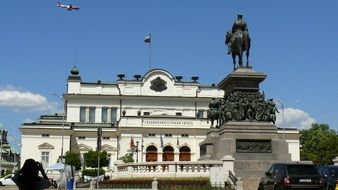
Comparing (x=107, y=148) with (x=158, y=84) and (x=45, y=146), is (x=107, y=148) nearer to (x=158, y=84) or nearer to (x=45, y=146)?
(x=45, y=146)

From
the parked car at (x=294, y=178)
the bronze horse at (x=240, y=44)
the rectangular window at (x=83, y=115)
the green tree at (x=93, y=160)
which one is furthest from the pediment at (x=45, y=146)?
the parked car at (x=294, y=178)

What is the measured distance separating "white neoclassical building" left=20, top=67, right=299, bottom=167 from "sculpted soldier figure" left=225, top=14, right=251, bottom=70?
50.3 metres

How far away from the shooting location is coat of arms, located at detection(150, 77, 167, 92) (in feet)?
340

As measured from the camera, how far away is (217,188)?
2905 centimetres

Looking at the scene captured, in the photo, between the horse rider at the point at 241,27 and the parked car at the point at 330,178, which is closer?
the parked car at the point at 330,178

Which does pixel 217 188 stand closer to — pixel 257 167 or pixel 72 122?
pixel 257 167

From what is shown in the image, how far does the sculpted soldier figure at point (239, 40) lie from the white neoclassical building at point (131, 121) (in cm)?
5028

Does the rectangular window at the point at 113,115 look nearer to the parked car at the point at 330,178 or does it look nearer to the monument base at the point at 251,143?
the monument base at the point at 251,143

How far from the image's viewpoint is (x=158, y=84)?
341 ft

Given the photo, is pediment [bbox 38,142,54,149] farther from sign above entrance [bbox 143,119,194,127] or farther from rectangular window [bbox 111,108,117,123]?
sign above entrance [bbox 143,119,194,127]

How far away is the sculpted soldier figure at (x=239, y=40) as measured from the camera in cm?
3719

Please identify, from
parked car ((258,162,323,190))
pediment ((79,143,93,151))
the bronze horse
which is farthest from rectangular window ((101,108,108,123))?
parked car ((258,162,323,190))

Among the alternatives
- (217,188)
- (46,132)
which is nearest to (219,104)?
(217,188)

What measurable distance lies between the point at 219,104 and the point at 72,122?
66.8 m
